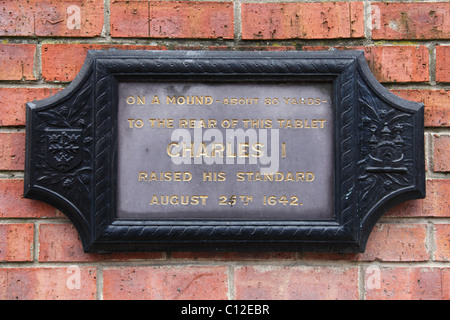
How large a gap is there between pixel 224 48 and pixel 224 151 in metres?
0.27

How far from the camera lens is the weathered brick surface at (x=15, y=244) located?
1.03 m

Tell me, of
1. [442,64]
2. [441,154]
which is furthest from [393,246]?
[442,64]

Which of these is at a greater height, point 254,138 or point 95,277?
point 254,138

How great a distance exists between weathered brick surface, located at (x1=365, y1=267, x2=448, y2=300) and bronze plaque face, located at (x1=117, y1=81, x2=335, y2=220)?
23 cm

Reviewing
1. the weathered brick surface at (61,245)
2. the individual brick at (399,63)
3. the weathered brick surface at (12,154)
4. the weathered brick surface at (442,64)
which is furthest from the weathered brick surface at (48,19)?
the weathered brick surface at (442,64)

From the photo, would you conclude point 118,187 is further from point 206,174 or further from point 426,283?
point 426,283

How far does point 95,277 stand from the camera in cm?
104

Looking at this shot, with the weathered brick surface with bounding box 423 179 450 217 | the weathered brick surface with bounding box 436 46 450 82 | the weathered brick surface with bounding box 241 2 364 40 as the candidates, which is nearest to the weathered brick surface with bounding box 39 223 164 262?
the weathered brick surface with bounding box 241 2 364 40

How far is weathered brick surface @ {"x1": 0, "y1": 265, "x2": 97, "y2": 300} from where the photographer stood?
1.03m

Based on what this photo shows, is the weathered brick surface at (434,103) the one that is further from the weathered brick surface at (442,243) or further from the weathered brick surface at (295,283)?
the weathered brick surface at (295,283)

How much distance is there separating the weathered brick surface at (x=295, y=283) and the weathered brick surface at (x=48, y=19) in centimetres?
74

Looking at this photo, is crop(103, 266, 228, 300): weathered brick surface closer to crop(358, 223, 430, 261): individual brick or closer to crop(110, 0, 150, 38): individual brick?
crop(358, 223, 430, 261): individual brick

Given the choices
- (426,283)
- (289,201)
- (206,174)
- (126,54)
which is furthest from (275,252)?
(126,54)

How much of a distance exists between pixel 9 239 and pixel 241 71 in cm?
72
